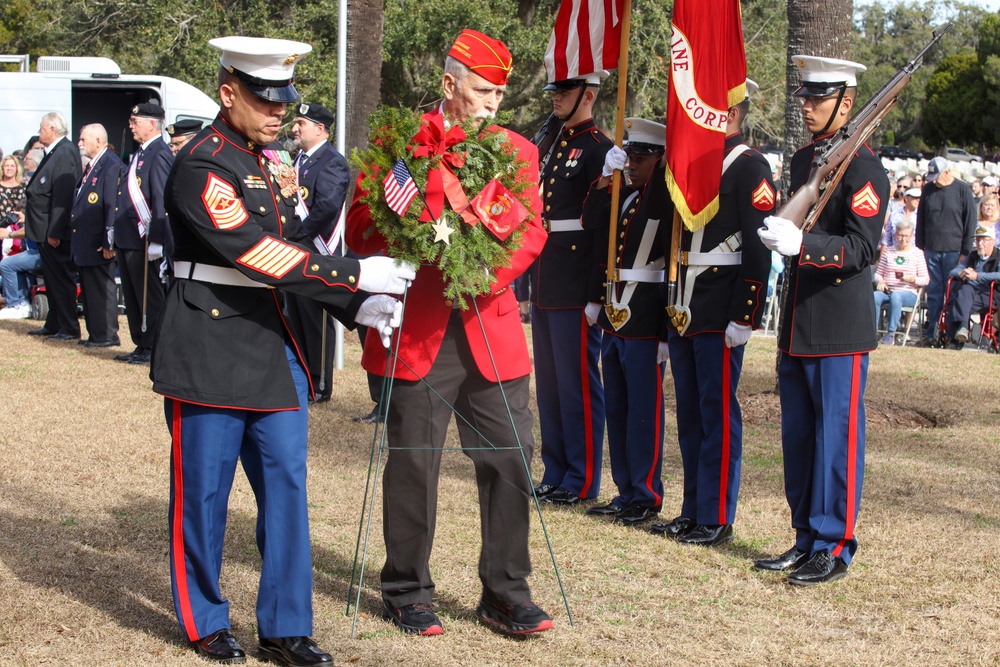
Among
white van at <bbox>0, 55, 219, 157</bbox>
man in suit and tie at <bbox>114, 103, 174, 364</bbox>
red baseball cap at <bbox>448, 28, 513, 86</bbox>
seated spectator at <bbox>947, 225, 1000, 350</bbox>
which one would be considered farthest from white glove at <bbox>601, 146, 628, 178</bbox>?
white van at <bbox>0, 55, 219, 157</bbox>

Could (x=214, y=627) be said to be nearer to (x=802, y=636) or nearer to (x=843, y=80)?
(x=802, y=636)

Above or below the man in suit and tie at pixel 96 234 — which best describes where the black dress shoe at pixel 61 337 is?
below

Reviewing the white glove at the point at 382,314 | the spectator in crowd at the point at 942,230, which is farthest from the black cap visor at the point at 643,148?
the spectator in crowd at the point at 942,230

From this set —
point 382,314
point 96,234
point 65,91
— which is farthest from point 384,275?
point 65,91

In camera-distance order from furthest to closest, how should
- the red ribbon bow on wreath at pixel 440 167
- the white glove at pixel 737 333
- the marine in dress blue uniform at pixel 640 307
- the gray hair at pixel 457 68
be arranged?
the marine in dress blue uniform at pixel 640 307
the white glove at pixel 737 333
the gray hair at pixel 457 68
the red ribbon bow on wreath at pixel 440 167

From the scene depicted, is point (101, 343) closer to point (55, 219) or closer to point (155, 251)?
point (55, 219)

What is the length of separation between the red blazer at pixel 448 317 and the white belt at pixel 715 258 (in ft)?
5.05

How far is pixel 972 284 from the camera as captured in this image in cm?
1450

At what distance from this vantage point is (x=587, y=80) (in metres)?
6.77

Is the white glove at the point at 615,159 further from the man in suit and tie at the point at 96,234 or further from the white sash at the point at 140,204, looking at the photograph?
the man in suit and tie at the point at 96,234

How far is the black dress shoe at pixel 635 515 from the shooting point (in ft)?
21.2

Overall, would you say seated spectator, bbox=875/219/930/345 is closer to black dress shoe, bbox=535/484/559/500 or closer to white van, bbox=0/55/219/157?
black dress shoe, bbox=535/484/559/500

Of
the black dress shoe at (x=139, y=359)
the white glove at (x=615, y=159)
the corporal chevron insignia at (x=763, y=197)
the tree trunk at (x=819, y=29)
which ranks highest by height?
the tree trunk at (x=819, y=29)

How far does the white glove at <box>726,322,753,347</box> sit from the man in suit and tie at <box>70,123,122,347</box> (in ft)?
27.9
